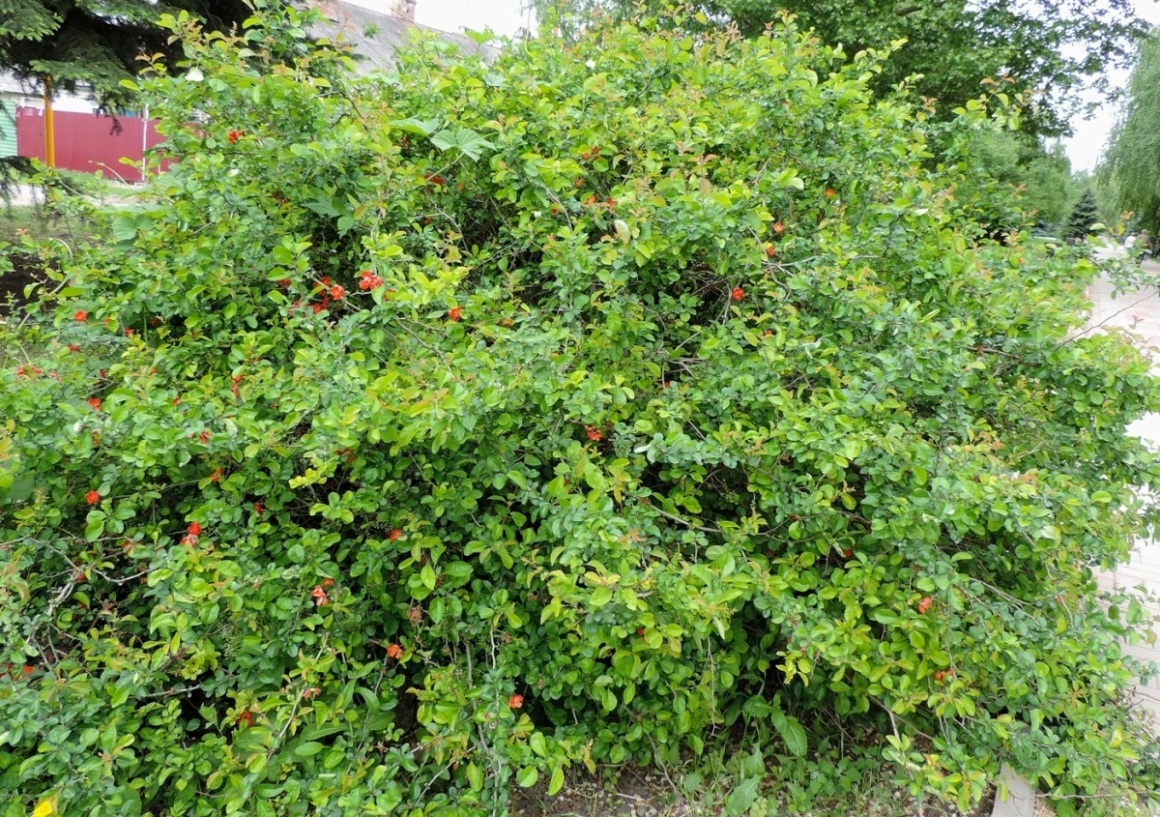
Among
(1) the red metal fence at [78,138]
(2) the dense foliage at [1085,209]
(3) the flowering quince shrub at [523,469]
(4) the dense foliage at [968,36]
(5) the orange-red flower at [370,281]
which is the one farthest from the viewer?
(2) the dense foliage at [1085,209]

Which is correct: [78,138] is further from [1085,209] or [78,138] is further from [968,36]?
[1085,209]

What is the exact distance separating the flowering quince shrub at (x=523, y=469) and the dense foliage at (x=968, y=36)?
8585 millimetres

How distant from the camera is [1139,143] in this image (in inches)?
707

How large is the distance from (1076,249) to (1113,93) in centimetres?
1314

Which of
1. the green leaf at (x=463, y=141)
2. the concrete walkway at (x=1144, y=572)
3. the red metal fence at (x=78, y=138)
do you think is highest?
the green leaf at (x=463, y=141)

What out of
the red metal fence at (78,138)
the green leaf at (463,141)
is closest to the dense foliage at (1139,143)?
the green leaf at (463,141)

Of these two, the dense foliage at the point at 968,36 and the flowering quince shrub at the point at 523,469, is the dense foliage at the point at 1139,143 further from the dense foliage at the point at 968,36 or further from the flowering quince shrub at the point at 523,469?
the flowering quince shrub at the point at 523,469

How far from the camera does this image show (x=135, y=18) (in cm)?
577

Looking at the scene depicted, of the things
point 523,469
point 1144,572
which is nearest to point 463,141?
point 523,469

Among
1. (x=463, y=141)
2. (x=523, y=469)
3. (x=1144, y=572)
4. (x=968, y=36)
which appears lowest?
(x=1144, y=572)

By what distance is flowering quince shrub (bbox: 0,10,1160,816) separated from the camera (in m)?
1.72

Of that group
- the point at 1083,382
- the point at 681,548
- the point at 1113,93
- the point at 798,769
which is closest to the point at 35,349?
the point at 681,548

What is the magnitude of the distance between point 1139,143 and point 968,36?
1124cm

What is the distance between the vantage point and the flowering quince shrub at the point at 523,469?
5.65 ft
